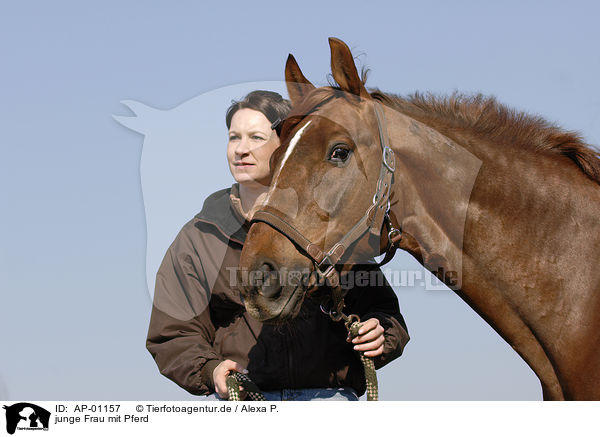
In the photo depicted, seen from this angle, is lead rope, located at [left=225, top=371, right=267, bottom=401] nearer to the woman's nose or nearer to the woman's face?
the woman's face

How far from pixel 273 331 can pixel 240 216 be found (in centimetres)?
76

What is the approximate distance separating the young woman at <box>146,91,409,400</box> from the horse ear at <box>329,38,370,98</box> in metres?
0.59

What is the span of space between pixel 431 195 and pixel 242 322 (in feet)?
4.51

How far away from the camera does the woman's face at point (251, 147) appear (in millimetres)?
3742

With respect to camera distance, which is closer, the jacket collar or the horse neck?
the horse neck

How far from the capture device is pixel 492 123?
3648 mm

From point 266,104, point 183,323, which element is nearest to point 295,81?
point 266,104

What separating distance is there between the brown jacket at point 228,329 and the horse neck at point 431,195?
54 cm

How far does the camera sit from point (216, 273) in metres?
3.62

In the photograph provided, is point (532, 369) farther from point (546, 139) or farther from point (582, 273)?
point (546, 139)

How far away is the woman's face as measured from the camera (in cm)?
374
